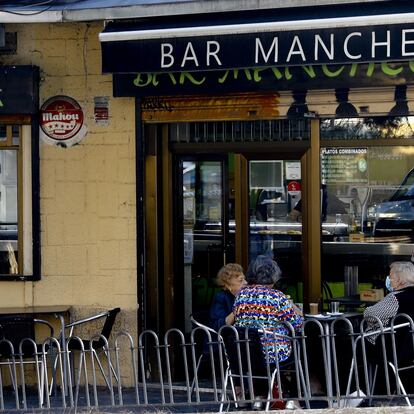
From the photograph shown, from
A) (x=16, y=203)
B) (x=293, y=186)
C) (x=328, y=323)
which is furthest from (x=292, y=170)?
(x=16, y=203)

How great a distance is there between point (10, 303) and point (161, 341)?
1524 mm

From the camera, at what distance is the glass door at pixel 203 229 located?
9.68 metres

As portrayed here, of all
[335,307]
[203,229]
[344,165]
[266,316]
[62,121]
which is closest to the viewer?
[266,316]

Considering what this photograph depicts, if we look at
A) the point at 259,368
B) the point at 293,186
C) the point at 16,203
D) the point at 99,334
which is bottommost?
the point at 259,368

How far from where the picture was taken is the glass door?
31.8ft

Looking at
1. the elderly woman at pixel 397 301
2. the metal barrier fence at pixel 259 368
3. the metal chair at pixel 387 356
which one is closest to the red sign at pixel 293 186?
the metal barrier fence at pixel 259 368

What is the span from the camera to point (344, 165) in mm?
9203

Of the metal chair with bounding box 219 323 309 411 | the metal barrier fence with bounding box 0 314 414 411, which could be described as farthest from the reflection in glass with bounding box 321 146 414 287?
the metal chair with bounding box 219 323 309 411

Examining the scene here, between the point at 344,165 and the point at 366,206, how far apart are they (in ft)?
1.45

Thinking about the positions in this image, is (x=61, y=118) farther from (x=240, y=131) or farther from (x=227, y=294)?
(x=227, y=294)

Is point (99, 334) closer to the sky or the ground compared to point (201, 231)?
closer to the ground

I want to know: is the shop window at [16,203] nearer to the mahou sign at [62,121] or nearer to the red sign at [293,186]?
the mahou sign at [62,121]

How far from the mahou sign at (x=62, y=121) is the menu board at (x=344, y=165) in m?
2.35

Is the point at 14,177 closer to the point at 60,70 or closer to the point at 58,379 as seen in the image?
the point at 60,70
